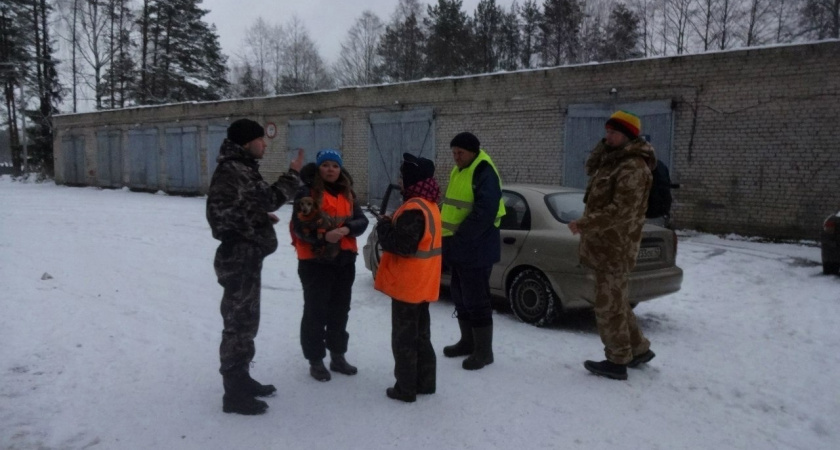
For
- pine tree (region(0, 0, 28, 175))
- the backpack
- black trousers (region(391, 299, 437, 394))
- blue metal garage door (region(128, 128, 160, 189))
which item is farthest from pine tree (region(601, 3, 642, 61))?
pine tree (region(0, 0, 28, 175))

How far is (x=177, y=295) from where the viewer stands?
6.08 meters

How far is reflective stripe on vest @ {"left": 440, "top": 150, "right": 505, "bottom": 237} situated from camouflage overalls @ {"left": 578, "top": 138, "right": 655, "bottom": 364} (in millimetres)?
698

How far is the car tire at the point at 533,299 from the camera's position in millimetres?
5215

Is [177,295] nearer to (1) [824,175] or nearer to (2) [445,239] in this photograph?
(2) [445,239]

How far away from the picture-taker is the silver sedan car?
5039 millimetres

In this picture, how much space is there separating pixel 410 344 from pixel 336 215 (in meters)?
0.97

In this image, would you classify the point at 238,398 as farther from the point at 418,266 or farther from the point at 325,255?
the point at 418,266

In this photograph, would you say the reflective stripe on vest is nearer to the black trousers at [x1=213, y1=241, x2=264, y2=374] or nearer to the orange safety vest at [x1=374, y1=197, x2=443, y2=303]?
the orange safety vest at [x1=374, y1=197, x2=443, y2=303]

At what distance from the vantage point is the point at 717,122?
37.3ft

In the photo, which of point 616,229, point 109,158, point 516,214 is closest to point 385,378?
point 616,229

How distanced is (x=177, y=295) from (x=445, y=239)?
138 inches

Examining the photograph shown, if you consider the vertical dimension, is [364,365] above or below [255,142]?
below

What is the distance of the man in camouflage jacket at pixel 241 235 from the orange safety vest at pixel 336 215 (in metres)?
0.35

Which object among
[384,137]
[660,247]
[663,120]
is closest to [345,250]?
[660,247]
